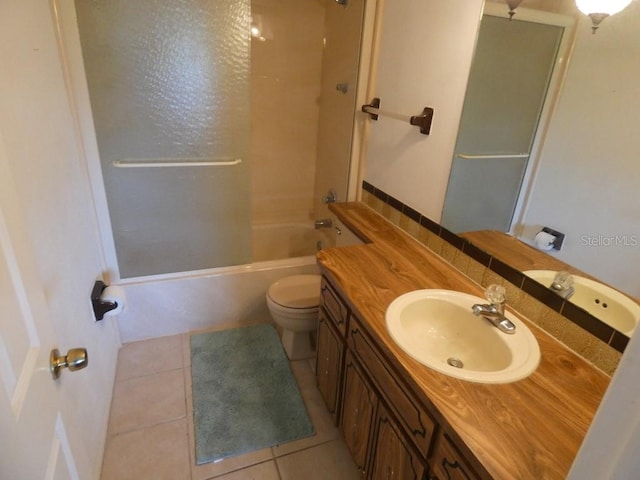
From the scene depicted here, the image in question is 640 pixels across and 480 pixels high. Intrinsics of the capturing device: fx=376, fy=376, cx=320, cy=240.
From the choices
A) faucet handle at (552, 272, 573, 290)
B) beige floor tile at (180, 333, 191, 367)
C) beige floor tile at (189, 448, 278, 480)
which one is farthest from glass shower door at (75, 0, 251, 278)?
faucet handle at (552, 272, 573, 290)

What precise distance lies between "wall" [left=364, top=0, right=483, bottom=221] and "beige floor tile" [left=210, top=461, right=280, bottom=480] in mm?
1275

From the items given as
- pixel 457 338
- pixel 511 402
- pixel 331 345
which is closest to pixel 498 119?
pixel 457 338

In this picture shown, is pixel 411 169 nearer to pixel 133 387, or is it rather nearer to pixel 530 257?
pixel 530 257

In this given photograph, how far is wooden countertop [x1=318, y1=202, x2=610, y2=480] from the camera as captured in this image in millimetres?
774

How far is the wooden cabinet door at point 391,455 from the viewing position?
104 cm

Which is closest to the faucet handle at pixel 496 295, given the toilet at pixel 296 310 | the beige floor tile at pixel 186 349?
the toilet at pixel 296 310

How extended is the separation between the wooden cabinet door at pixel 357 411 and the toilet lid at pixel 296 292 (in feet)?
2.12

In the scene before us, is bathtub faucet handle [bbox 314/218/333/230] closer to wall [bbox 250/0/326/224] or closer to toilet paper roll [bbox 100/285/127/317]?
wall [bbox 250/0/326/224]

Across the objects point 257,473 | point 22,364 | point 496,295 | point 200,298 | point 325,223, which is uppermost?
point 22,364

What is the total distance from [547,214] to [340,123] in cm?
161

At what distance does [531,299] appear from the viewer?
1203mm

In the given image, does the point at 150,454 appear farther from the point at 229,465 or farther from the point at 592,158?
the point at 592,158

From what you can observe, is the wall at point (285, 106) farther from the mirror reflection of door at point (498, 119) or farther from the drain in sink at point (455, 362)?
the drain in sink at point (455, 362)

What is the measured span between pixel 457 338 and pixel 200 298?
1.60 m
